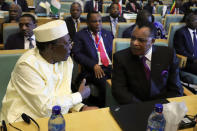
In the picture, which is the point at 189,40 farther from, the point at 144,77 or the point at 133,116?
the point at 133,116

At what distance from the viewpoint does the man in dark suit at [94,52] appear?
8.40 ft

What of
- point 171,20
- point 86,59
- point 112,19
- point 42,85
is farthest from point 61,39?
point 171,20

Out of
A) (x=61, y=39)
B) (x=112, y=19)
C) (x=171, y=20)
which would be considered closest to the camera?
(x=61, y=39)

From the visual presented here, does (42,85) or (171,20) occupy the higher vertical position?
(171,20)

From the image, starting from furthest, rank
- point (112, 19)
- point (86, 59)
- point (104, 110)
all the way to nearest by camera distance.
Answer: point (112, 19)
point (86, 59)
point (104, 110)

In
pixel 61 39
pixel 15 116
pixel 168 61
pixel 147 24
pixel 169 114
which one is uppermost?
pixel 147 24

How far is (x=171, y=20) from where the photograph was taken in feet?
14.6

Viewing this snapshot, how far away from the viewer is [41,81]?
50.9 inches

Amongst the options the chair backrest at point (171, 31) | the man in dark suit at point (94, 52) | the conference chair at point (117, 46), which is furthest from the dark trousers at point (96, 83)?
the chair backrest at point (171, 31)

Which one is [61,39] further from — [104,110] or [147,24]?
[147,24]

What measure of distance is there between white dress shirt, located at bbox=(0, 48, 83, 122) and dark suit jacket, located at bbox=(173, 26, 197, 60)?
2.10 meters

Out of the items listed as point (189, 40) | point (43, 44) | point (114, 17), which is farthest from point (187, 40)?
point (43, 44)

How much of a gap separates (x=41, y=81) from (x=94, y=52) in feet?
4.84

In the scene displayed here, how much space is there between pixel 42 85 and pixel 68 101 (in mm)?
195
